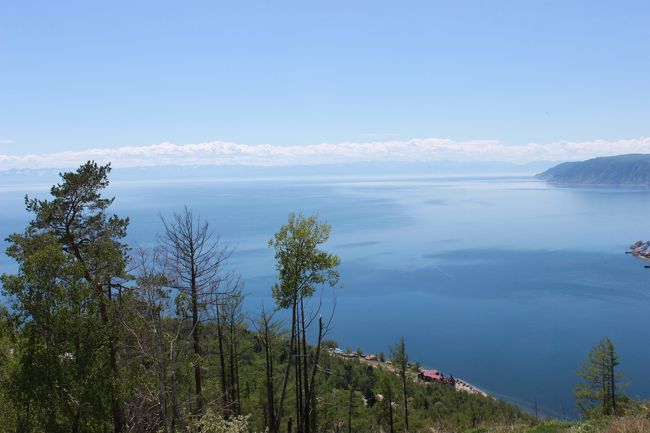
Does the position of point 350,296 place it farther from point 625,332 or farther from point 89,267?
point 89,267

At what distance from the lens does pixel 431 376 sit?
33844 mm

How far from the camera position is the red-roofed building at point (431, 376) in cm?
3331

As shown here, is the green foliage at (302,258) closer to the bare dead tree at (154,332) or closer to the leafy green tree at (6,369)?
the bare dead tree at (154,332)

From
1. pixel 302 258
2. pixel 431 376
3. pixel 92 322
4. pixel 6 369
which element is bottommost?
pixel 431 376

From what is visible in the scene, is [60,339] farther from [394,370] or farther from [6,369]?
[394,370]

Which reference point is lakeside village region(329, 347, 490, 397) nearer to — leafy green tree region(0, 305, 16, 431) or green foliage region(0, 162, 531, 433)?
green foliage region(0, 162, 531, 433)

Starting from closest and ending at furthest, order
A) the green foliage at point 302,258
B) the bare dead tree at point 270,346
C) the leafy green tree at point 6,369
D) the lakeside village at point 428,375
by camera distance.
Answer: the leafy green tree at point 6,369 → the green foliage at point 302,258 → the bare dead tree at point 270,346 → the lakeside village at point 428,375

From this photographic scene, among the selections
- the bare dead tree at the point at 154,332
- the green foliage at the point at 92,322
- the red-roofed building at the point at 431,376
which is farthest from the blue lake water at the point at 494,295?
the bare dead tree at the point at 154,332

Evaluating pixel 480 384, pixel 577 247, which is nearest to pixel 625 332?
pixel 480 384

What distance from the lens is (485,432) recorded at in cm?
1228

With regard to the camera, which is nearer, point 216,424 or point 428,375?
point 216,424

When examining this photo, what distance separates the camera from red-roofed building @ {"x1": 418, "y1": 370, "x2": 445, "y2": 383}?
3331cm

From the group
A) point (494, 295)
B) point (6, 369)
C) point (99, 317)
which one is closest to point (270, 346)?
point (99, 317)

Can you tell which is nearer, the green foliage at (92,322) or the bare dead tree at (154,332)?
the bare dead tree at (154,332)
